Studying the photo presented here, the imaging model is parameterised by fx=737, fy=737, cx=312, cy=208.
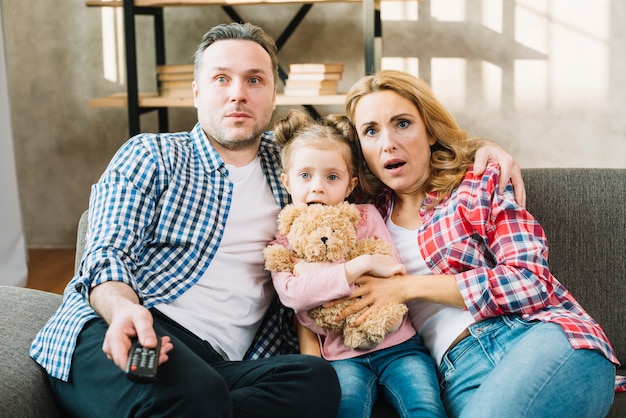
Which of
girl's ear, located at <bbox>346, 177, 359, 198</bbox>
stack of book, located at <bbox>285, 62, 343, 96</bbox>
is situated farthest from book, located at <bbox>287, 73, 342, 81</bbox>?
girl's ear, located at <bbox>346, 177, 359, 198</bbox>

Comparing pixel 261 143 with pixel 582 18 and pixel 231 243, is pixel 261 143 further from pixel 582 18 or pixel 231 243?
pixel 582 18

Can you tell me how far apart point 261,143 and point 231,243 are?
0.32m

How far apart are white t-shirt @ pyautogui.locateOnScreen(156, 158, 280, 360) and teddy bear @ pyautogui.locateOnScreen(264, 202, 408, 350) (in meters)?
0.08

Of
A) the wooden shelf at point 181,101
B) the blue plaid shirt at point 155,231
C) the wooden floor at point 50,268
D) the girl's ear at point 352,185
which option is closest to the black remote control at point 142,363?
the blue plaid shirt at point 155,231

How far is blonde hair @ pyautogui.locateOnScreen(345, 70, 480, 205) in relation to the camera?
5.57ft

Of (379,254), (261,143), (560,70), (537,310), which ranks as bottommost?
(537,310)

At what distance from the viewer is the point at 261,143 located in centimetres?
187

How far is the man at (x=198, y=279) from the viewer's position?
1.28m

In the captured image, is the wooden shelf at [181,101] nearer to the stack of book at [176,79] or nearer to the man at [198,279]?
the stack of book at [176,79]

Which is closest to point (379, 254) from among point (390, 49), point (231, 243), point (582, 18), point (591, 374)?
point (231, 243)

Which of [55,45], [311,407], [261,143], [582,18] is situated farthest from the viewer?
[55,45]

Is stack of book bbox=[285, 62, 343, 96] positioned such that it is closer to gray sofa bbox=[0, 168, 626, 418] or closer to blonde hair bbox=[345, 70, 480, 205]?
blonde hair bbox=[345, 70, 480, 205]

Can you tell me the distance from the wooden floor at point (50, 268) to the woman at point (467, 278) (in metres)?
2.06

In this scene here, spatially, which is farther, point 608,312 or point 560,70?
point 560,70
